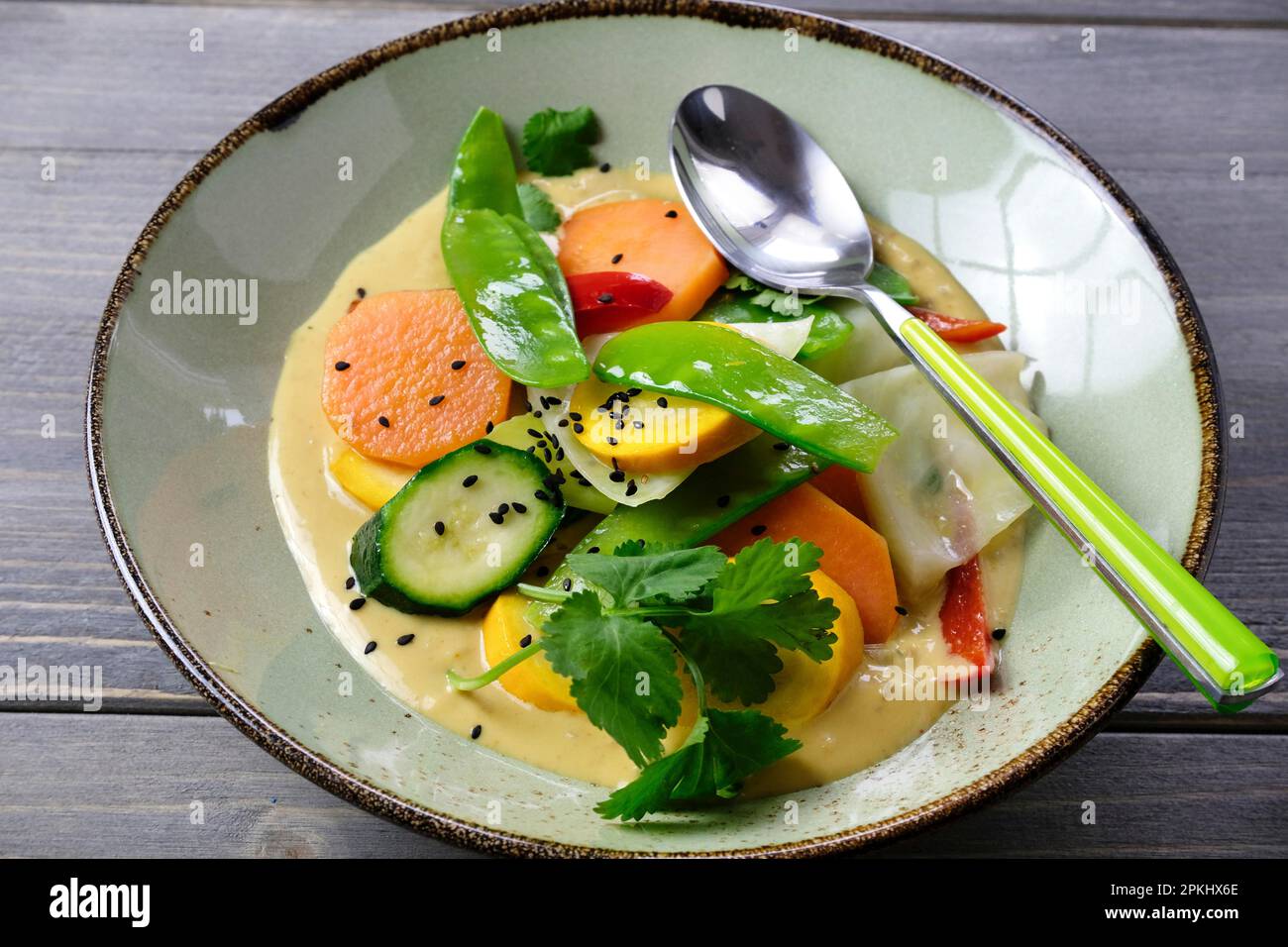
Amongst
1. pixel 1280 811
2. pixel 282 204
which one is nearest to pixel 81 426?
pixel 282 204

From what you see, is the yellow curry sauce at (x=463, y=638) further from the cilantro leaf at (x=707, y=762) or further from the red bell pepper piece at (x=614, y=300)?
the red bell pepper piece at (x=614, y=300)

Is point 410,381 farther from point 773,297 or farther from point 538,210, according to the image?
point 773,297

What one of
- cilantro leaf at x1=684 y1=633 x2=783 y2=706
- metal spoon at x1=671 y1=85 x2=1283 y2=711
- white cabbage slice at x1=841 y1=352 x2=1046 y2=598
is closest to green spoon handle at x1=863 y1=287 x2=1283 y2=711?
metal spoon at x1=671 y1=85 x2=1283 y2=711

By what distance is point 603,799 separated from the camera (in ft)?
6.20

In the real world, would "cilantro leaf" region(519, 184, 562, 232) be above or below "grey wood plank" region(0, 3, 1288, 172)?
below

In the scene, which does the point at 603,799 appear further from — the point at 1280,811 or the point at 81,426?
the point at 81,426

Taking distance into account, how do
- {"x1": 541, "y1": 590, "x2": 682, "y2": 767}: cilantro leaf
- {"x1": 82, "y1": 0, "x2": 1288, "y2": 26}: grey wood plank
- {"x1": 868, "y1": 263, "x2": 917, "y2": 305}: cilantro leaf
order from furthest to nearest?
1. {"x1": 82, "y1": 0, "x2": 1288, "y2": 26}: grey wood plank
2. {"x1": 868, "y1": 263, "x2": 917, "y2": 305}: cilantro leaf
3. {"x1": 541, "y1": 590, "x2": 682, "y2": 767}: cilantro leaf

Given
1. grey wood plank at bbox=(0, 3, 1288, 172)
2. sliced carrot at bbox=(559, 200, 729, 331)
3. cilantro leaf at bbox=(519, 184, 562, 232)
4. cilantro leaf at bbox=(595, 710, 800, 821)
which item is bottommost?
cilantro leaf at bbox=(595, 710, 800, 821)

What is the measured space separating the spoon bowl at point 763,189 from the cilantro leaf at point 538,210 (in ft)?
0.98

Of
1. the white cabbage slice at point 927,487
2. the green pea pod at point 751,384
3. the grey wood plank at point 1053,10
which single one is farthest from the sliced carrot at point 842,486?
Result: the grey wood plank at point 1053,10

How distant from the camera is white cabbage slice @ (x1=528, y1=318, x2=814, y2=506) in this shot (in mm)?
2016

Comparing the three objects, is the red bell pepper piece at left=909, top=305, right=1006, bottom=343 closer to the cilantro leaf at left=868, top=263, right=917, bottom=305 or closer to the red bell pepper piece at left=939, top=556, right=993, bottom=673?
the cilantro leaf at left=868, top=263, right=917, bottom=305

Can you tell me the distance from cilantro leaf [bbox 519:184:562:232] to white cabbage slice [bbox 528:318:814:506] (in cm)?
38

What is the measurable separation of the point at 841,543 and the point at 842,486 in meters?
0.17
